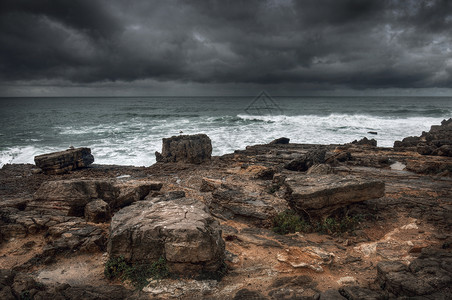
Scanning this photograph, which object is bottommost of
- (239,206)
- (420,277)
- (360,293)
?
(239,206)

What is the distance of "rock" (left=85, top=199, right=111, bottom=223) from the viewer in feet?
26.1

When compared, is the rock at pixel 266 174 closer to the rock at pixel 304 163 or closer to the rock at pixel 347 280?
the rock at pixel 304 163

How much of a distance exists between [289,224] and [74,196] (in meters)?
6.86

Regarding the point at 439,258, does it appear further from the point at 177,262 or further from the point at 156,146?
the point at 156,146

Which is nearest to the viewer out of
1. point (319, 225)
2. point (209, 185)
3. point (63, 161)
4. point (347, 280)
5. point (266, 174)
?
point (347, 280)

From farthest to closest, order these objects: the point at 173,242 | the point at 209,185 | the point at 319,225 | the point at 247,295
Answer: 1. the point at 209,185
2. the point at 319,225
3. the point at 173,242
4. the point at 247,295

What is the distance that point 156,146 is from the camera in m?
27.3

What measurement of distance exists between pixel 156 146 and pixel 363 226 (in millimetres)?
22773

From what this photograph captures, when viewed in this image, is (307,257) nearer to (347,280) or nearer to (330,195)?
(347,280)

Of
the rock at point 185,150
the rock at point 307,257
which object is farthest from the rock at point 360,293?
the rock at point 185,150

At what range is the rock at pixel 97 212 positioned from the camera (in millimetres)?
7965

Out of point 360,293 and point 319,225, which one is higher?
point 360,293

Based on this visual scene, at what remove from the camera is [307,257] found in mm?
6195

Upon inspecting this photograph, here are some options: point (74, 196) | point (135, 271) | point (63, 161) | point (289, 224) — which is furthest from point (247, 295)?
point (63, 161)
